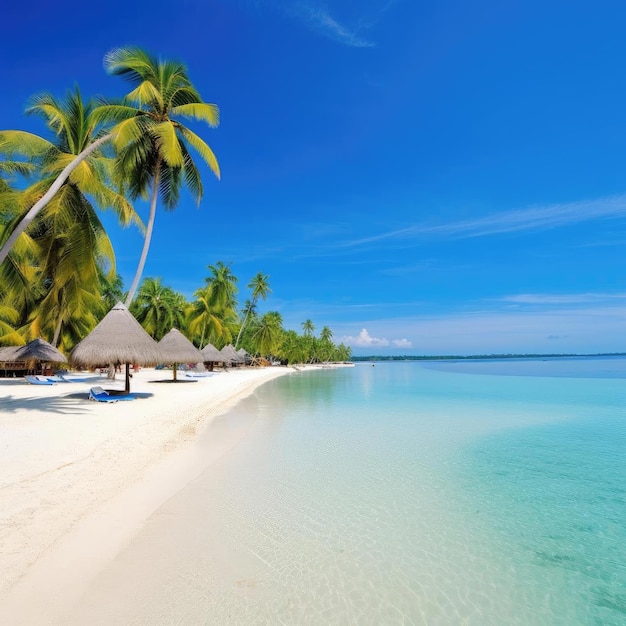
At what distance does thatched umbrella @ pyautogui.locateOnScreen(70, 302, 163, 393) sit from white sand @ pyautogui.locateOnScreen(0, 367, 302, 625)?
2.25 metres

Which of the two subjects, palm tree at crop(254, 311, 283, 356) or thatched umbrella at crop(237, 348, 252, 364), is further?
palm tree at crop(254, 311, 283, 356)

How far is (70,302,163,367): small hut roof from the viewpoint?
36.7 feet

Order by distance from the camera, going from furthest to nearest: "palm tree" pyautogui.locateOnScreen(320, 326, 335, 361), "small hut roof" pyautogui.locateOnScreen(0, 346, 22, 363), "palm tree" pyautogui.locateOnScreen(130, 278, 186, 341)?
"palm tree" pyautogui.locateOnScreen(320, 326, 335, 361) < "palm tree" pyautogui.locateOnScreen(130, 278, 186, 341) < "small hut roof" pyautogui.locateOnScreen(0, 346, 22, 363)

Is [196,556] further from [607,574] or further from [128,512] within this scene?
[607,574]

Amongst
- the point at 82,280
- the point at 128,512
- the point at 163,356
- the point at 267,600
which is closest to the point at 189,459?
the point at 128,512

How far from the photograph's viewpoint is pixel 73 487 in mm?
4238

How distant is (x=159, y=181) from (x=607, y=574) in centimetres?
1274

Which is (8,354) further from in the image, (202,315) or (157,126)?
(202,315)

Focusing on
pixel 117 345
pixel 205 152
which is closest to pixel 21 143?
pixel 205 152

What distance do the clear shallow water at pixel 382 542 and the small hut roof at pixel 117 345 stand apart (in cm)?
591

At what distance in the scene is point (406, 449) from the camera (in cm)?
746

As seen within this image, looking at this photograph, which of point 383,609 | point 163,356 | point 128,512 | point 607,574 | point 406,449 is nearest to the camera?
point 383,609

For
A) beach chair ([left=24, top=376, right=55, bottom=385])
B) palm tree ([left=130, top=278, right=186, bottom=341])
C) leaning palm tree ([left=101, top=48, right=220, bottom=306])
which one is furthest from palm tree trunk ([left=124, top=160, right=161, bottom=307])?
palm tree ([left=130, top=278, right=186, bottom=341])

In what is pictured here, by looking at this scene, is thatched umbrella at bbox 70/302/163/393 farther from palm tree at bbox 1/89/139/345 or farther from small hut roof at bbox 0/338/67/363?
small hut roof at bbox 0/338/67/363
